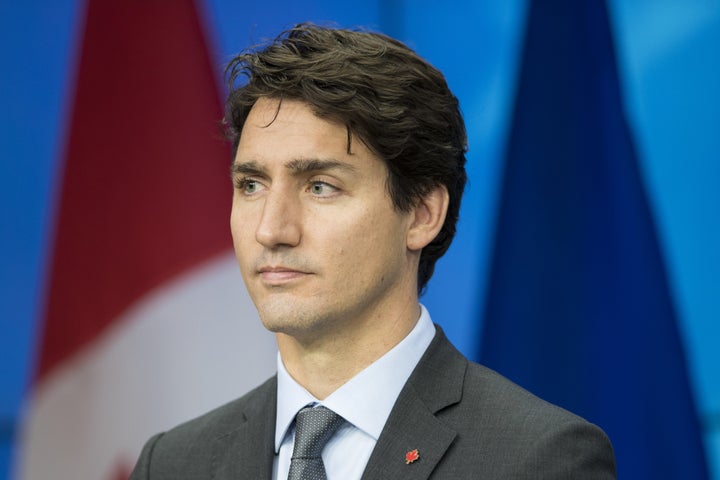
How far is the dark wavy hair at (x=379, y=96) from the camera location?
2416 mm

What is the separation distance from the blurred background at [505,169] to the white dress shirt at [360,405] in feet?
5.28

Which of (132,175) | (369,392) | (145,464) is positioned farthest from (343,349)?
(132,175)

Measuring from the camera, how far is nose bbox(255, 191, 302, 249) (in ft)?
7.58

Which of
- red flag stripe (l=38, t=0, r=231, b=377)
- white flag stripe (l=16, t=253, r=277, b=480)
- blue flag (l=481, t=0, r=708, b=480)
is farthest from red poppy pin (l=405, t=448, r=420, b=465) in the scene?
red flag stripe (l=38, t=0, r=231, b=377)

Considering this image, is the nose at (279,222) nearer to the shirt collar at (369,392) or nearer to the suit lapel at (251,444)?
the shirt collar at (369,392)

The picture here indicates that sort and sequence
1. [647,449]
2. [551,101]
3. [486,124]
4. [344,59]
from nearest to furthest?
[344,59]
[647,449]
[551,101]
[486,124]

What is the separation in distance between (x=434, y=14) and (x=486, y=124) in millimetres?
546

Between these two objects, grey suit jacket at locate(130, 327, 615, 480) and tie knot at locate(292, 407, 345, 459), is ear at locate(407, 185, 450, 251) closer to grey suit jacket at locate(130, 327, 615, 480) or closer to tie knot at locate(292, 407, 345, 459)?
grey suit jacket at locate(130, 327, 615, 480)

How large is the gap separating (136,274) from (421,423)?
7.09 ft

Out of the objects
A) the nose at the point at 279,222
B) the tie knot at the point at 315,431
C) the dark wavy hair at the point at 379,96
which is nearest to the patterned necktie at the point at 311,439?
the tie knot at the point at 315,431

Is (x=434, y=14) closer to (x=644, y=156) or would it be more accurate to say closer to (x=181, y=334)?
(x=644, y=156)

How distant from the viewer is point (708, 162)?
398 centimetres

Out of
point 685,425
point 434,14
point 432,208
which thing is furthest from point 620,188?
point 432,208

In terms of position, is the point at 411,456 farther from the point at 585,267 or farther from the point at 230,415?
the point at 585,267
